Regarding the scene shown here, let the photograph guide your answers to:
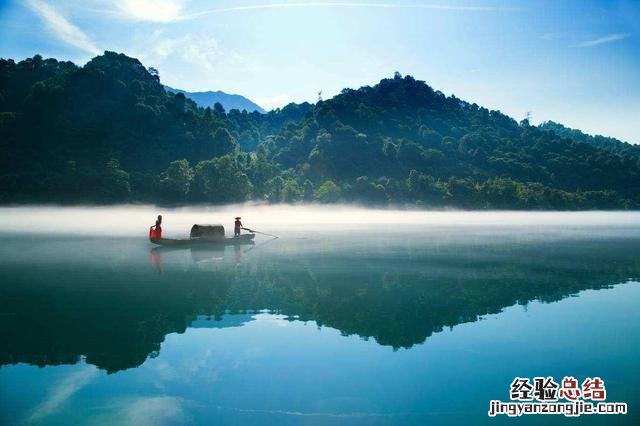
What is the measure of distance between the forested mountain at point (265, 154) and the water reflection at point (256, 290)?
178ft

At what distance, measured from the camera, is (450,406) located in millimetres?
9031

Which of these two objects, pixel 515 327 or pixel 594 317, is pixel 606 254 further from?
pixel 515 327

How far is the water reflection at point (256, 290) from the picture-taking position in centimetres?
1309

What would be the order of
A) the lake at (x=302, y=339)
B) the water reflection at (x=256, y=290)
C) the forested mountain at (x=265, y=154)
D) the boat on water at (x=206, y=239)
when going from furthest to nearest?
the forested mountain at (x=265, y=154), the boat on water at (x=206, y=239), the water reflection at (x=256, y=290), the lake at (x=302, y=339)

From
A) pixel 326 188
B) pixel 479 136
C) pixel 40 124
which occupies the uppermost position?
pixel 479 136

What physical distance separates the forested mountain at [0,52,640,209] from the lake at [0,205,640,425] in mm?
61139

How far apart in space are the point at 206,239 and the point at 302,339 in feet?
76.8

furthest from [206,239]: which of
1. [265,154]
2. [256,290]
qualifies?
[265,154]

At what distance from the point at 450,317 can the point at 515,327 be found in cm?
197

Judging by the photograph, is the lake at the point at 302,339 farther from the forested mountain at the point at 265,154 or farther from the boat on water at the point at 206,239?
the forested mountain at the point at 265,154

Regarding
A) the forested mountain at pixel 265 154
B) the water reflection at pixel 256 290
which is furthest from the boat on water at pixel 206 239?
the forested mountain at pixel 265 154

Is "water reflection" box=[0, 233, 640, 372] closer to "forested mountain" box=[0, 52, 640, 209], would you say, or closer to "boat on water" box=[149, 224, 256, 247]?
"boat on water" box=[149, 224, 256, 247]

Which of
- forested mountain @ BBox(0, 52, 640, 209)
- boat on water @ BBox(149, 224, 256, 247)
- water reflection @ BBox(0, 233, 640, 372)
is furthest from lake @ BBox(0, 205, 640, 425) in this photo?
forested mountain @ BBox(0, 52, 640, 209)

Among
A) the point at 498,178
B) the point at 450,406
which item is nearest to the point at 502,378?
the point at 450,406
